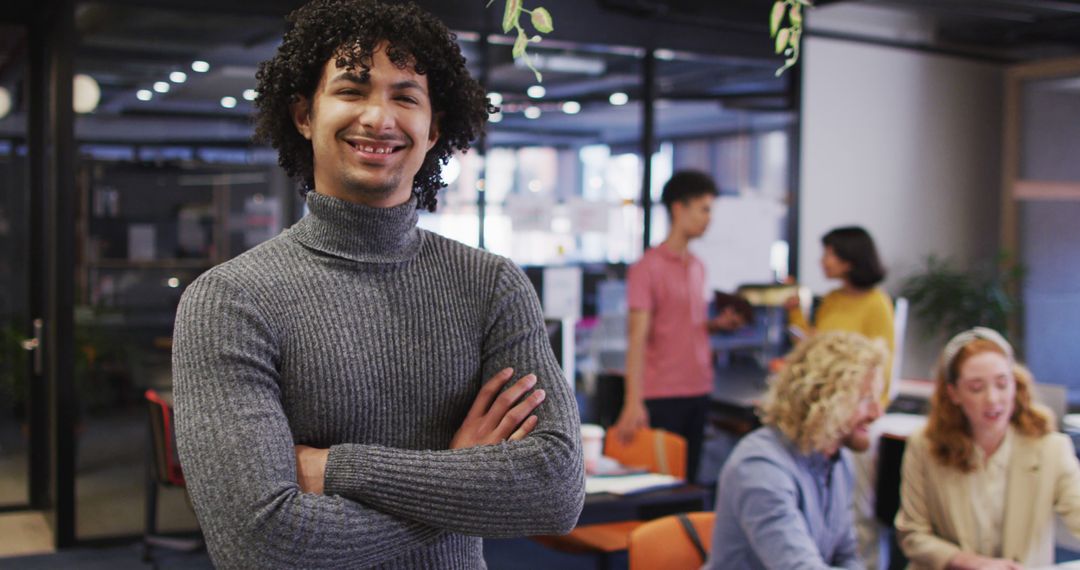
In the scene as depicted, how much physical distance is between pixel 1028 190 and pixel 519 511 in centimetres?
749

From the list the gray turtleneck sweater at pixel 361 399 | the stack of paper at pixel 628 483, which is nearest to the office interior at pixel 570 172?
the stack of paper at pixel 628 483

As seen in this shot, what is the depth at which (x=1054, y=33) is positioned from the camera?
7.75 meters

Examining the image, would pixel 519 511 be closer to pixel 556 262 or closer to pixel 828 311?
pixel 828 311

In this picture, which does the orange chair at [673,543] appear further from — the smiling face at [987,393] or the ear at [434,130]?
the ear at [434,130]

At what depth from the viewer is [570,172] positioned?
6055mm

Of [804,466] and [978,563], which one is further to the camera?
[978,563]

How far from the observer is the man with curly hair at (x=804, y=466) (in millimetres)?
2604

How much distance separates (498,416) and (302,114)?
0.52 meters

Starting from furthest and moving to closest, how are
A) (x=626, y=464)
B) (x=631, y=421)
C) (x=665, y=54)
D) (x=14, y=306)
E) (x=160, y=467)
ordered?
(x=665, y=54) → (x=14, y=306) → (x=160, y=467) → (x=631, y=421) → (x=626, y=464)

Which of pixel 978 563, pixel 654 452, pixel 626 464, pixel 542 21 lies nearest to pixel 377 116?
pixel 542 21

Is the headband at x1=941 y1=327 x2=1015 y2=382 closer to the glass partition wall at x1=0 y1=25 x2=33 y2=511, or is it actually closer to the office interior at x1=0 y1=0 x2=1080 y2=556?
the office interior at x1=0 y1=0 x2=1080 y2=556

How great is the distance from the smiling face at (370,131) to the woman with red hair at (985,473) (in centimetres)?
223

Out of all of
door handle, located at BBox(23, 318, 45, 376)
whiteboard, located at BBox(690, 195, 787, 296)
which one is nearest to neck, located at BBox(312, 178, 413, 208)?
door handle, located at BBox(23, 318, 45, 376)

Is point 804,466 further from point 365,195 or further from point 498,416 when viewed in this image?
point 365,195
